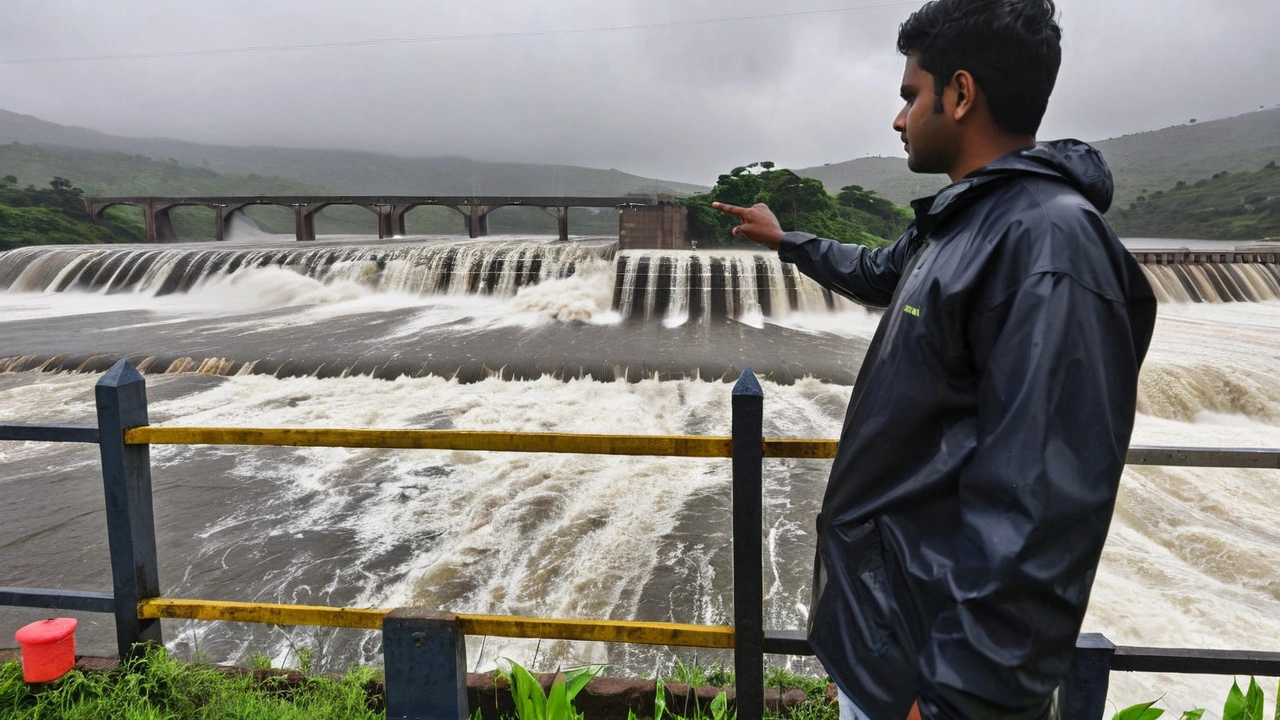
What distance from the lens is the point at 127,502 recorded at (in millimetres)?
2512

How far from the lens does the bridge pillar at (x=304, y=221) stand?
4266 cm

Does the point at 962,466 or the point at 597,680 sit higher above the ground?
the point at 962,466

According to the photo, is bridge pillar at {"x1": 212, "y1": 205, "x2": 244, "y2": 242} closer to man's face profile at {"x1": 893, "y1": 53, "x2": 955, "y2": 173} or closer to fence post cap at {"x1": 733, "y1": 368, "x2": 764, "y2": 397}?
fence post cap at {"x1": 733, "y1": 368, "x2": 764, "y2": 397}

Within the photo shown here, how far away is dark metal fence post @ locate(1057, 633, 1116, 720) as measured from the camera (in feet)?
5.66

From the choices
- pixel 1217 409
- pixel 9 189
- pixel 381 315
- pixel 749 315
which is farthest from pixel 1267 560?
pixel 9 189

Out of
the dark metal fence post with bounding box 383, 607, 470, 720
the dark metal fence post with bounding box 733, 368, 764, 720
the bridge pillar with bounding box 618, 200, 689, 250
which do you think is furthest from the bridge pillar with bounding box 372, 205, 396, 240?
the dark metal fence post with bounding box 733, 368, 764, 720

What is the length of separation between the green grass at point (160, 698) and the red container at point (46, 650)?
45mm

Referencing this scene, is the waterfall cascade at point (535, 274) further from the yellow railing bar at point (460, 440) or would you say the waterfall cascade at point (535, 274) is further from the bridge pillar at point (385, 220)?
the yellow railing bar at point (460, 440)

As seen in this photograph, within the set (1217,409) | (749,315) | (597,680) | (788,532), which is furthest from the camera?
(749,315)

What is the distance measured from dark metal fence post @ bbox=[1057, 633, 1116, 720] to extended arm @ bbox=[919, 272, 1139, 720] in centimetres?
84

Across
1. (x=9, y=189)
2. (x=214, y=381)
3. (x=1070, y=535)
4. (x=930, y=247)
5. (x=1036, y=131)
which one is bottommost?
(x=214, y=381)

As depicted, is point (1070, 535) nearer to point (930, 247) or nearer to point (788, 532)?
point (930, 247)

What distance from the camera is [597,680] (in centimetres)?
271

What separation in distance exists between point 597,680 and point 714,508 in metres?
5.17
